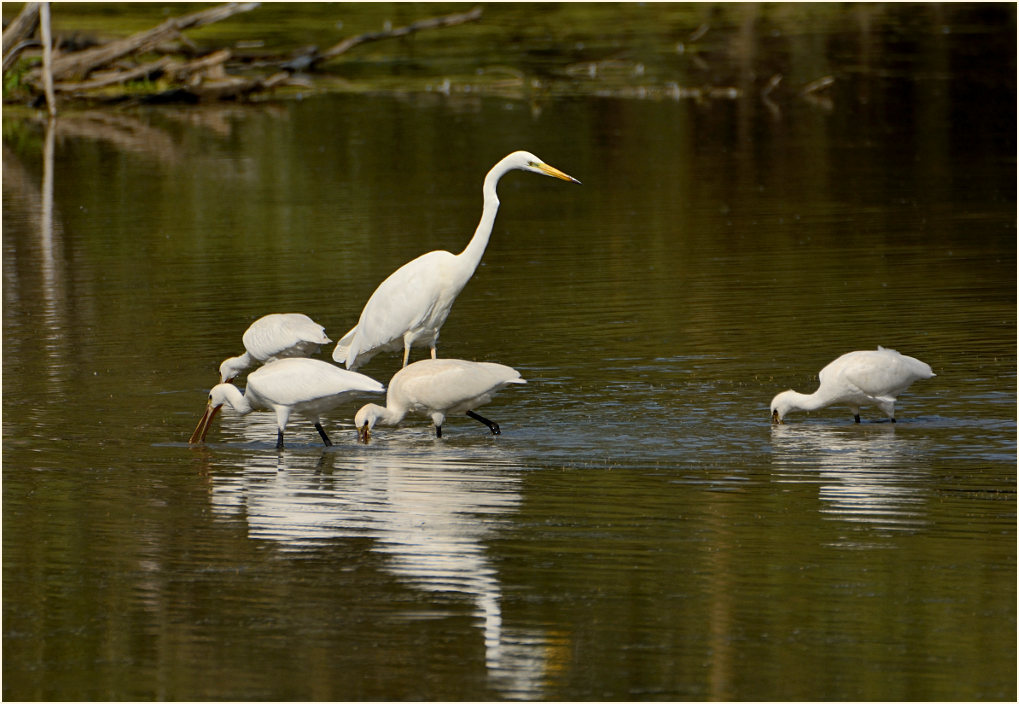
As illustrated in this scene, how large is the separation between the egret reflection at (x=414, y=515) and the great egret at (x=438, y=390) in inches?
12.2

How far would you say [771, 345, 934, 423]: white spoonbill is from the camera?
10.8 meters

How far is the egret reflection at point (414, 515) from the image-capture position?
7355mm

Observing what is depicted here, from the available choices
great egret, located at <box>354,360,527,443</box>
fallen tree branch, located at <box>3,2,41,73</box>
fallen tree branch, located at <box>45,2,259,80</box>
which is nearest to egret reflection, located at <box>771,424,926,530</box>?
great egret, located at <box>354,360,527,443</box>

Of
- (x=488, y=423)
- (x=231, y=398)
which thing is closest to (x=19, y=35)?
(x=231, y=398)

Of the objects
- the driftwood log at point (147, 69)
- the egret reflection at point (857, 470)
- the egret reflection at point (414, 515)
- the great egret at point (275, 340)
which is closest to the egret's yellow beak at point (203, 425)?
the egret reflection at point (414, 515)

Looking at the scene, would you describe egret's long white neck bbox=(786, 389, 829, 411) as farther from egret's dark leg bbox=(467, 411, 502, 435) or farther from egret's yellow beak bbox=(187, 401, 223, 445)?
egret's yellow beak bbox=(187, 401, 223, 445)

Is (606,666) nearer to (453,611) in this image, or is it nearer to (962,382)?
(453,611)

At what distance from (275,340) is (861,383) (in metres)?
4.21

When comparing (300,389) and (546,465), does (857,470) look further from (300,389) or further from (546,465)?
(300,389)

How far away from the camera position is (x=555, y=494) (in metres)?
9.70

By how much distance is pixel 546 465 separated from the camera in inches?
410

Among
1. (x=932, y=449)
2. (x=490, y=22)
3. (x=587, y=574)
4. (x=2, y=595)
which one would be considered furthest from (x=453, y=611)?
(x=490, y=22)

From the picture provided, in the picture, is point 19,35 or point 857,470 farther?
point 19,35

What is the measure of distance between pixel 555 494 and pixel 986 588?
2628 millimetres
